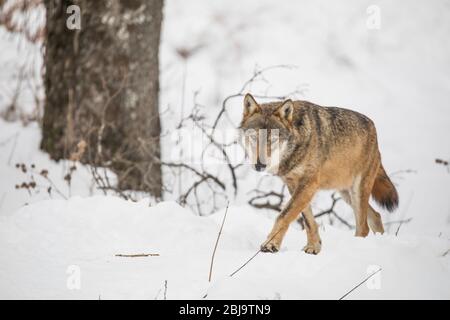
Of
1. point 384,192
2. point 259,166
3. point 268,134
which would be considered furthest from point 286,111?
point 384,192

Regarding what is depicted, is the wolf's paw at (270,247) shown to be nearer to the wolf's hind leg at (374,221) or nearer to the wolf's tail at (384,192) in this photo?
the wolf's hind leg at (374,221)

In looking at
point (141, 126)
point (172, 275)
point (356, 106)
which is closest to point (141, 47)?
point (141, 126)

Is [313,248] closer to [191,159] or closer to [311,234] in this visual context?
[311,234]

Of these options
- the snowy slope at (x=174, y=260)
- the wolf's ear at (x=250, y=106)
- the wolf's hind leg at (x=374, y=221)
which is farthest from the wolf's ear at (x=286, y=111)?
the wolf's hind leg at (x=374, y=221)

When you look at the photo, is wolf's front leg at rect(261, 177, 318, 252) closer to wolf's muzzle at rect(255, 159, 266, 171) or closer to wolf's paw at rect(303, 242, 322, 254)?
wolf's paw at rect(303, 242, 322, 254)

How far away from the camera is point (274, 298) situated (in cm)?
291

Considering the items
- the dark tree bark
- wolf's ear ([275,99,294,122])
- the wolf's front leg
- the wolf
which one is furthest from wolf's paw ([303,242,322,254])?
the dark tree bark

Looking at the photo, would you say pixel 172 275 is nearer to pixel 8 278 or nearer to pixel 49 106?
pixel 8 278

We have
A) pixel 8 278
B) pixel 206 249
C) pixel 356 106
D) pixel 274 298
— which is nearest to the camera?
pixel 274 298

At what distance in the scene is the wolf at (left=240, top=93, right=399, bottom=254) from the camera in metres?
4.27

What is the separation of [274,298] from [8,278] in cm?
157

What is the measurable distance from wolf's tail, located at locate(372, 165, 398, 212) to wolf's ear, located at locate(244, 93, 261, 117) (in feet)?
5.81

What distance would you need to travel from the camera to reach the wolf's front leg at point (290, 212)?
13.5 ft

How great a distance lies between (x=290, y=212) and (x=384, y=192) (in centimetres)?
172
